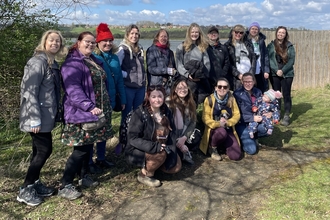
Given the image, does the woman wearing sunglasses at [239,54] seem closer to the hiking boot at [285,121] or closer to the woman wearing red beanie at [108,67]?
the hiking boot at [285,121]

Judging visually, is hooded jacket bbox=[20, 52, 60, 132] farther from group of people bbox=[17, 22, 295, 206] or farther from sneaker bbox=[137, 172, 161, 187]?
sneaker bbox=[137, 172, 161, 187]

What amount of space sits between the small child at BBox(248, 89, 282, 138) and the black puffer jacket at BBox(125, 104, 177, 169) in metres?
1.56

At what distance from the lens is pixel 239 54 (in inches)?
232

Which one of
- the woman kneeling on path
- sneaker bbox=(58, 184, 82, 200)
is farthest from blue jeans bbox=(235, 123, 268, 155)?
sneaker bbox=(58, 184, 82, 200)

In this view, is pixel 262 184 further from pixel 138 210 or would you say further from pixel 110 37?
pixel 110 37

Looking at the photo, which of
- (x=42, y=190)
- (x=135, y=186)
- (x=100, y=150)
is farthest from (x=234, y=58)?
(x=42, y=190)

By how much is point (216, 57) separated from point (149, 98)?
2.03 metres

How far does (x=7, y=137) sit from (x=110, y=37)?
367 centimetres

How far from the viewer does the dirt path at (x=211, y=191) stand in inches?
135

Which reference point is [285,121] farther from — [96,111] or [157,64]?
[96,111]

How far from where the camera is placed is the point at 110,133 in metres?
3.87

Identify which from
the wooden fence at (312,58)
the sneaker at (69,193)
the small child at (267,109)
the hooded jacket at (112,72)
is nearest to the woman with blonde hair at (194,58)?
the small child at (267,109)

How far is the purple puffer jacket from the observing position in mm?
3414

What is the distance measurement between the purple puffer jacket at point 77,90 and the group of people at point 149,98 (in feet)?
0.03
